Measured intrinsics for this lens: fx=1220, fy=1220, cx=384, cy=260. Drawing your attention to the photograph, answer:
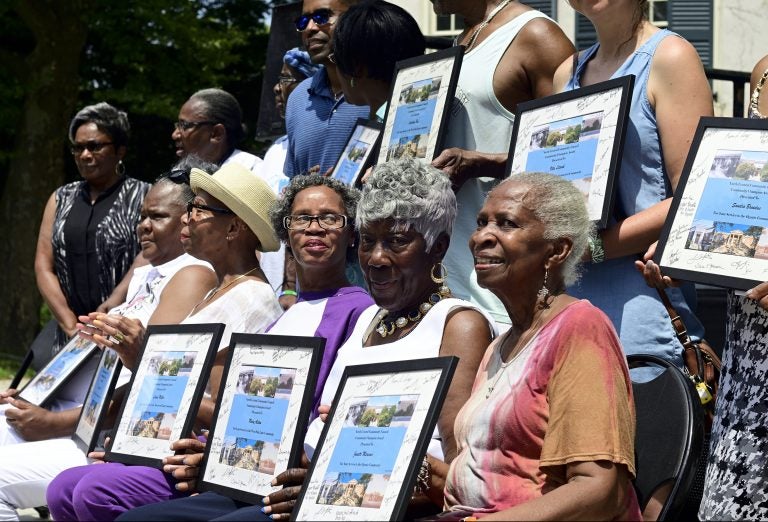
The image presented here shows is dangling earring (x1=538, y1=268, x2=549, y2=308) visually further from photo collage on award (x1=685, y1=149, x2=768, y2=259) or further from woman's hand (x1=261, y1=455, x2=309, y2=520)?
woman's hand (x1=261, y1=455, x2=309, y2=520)

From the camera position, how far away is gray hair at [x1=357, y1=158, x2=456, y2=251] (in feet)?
12.9

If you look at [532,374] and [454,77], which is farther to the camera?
[454,77]

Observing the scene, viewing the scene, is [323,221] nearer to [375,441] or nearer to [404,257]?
[404,257]

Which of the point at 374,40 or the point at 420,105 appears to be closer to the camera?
the point at 420,105

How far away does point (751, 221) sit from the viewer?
3.38m

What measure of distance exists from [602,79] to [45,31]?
49.9ft

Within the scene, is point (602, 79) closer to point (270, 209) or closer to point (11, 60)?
point (270, 209)

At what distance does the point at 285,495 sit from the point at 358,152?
1.88 m

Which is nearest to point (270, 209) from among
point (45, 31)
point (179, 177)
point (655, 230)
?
point (179, 177)

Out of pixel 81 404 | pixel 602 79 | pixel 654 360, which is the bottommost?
pixel 81 404

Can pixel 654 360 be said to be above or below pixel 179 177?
below

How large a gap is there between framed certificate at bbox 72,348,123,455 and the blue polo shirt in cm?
126

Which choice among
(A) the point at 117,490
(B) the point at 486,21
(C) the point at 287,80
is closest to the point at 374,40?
(B) the point at 486,21

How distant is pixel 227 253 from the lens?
5.18 metres
